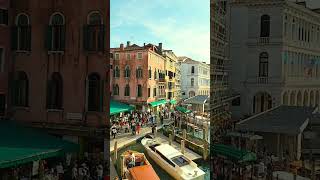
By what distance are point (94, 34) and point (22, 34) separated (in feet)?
2.43

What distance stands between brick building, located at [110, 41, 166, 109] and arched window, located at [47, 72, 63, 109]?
1072 millimetres

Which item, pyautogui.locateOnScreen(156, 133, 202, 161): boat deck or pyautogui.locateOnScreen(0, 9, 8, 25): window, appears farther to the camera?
pyautogui.locateOnScreen(0, 9, 8, 25): window

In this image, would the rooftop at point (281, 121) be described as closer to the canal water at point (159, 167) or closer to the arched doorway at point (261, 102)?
the arched doorway at point (261, 102)

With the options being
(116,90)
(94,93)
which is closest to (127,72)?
(116,90)

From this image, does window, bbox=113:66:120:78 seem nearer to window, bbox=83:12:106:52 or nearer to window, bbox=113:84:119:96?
window, bbox=113:84:119:96

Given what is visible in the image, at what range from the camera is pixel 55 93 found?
11.5ft

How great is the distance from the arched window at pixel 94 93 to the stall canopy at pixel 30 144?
37cm

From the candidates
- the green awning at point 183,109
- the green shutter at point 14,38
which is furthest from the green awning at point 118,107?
the green shutter at point 14,38

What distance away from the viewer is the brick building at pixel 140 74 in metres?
2.39

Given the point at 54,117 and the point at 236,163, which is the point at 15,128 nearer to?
the point at 54,117

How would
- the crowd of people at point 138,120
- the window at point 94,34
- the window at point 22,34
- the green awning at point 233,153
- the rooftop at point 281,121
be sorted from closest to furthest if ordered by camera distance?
the crowd of people at point 138,120 → the rooftop at point 281,121 → the green awning at point 233,153 → the window at point 94,34 → the window at point 22,34

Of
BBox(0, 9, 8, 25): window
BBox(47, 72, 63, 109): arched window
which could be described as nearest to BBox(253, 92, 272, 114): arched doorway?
BBox(47, 72, 63, 109): arched window

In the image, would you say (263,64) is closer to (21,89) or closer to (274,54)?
(274,54)

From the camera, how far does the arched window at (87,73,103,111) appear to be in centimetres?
334
